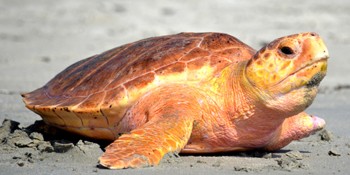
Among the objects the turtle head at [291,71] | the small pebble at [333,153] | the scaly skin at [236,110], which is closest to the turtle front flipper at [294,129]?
the scaly skin at [236,110]

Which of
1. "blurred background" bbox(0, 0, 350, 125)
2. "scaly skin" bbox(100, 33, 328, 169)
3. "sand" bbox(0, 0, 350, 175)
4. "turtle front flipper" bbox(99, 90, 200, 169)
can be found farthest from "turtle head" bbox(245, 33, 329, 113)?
"blurred background" bbox(0, 0, 350, 125)

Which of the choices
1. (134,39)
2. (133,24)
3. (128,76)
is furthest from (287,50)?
(133,24)

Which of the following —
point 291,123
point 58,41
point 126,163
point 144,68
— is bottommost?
point 126,163

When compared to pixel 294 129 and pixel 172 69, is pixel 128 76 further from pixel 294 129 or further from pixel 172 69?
pixel 294 129

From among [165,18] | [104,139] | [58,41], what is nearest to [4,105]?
[104,139]

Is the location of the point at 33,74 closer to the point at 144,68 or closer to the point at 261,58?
the point at 144,68

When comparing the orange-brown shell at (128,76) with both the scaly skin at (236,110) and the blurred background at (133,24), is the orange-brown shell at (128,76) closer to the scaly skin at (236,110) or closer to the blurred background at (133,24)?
the scaly skin at (236,110)
